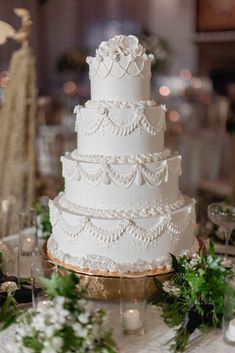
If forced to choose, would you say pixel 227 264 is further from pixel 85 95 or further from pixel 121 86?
pixel 85 95

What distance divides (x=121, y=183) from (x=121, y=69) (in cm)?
46

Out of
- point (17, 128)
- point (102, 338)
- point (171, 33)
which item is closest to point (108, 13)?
point (171, 33)

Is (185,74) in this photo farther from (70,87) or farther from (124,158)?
(124,158)

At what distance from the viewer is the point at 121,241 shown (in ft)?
6.89

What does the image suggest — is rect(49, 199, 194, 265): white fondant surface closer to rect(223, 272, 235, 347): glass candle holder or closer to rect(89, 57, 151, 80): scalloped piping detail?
rect(223, 272, 235, 347): glass candle holder

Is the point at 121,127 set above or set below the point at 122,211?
above

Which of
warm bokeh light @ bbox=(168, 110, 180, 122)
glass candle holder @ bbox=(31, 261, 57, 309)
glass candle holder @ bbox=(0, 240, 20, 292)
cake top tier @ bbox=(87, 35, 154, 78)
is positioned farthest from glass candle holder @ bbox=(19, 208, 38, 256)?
warm bokeh light @ bbox=(168, 110, 180, 122)

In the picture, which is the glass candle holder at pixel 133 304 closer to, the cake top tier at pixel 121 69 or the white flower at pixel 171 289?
the white flower at pixel 171 289

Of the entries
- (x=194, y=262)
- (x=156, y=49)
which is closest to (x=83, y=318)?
(x=194, y=262)

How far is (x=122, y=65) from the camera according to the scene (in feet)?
7.12

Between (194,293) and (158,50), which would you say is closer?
(194,293)

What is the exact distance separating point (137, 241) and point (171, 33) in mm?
7331

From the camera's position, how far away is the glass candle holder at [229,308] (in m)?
1.78

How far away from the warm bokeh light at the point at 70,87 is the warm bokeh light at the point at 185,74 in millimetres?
1768
